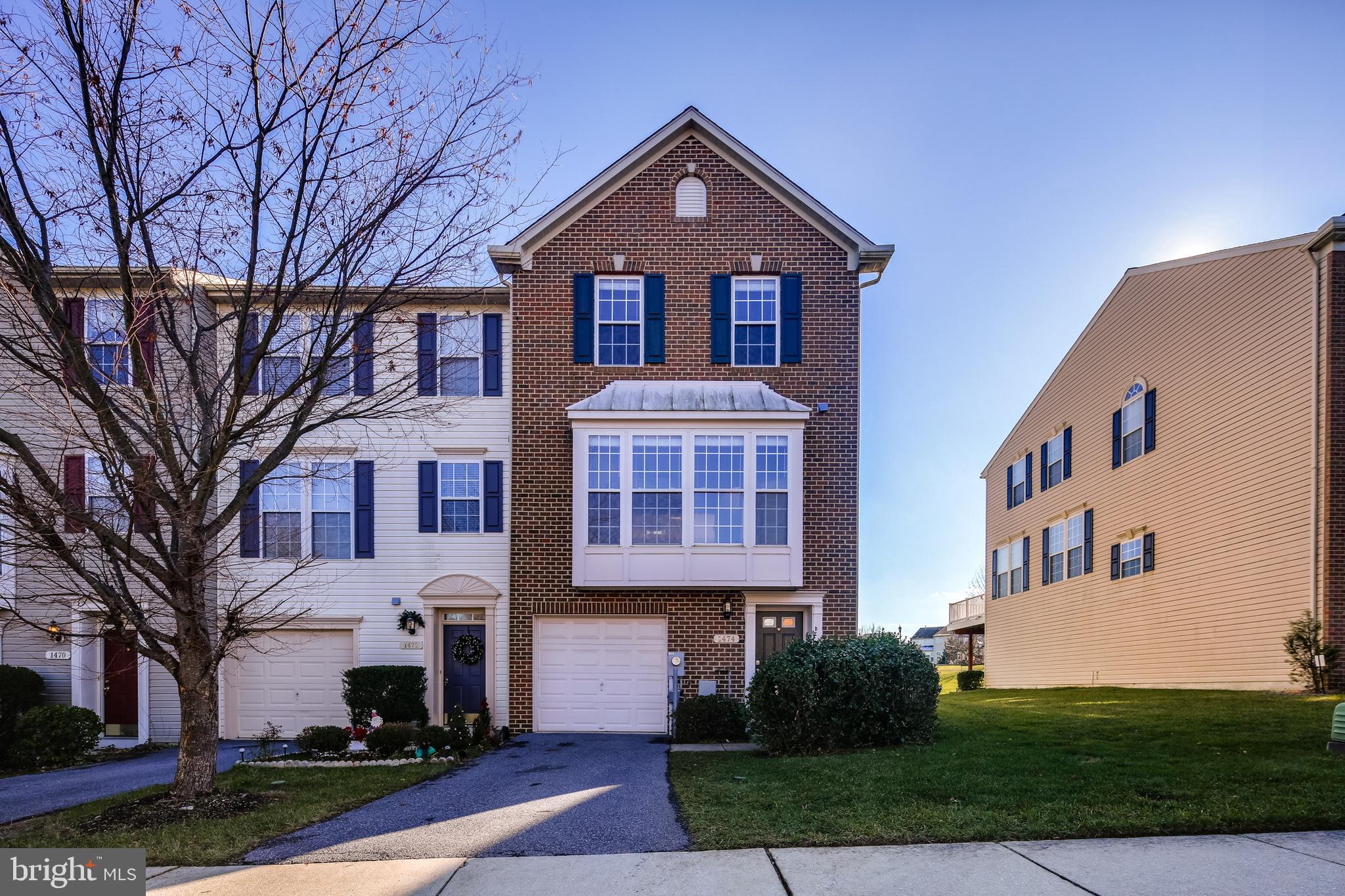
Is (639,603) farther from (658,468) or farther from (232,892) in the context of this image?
(232,892)

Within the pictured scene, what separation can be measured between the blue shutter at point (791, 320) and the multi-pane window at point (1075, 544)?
13.2m

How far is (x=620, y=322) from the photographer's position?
15289mm

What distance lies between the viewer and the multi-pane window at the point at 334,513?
15516 millimetres

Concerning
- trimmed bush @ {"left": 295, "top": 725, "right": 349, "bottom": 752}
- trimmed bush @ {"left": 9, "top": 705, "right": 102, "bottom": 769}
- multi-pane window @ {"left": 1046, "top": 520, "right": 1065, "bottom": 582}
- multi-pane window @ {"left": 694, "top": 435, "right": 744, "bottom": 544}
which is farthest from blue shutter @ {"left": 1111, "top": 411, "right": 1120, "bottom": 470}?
trimmed bush @ {"left": 9, "top": 705, "right": 102, "bottom": 769}

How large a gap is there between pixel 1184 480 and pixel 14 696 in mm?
22617

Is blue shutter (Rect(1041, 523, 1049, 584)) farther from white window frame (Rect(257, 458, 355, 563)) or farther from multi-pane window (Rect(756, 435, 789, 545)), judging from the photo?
white window frame (Rect(257, 458, 355, 563))

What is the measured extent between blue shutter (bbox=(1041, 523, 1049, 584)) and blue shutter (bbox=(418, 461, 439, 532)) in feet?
63.9

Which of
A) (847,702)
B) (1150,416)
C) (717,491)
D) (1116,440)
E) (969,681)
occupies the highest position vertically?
(1150,416)

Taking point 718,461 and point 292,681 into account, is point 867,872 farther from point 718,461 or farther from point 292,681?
point 292,681

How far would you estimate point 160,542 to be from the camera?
852 cm

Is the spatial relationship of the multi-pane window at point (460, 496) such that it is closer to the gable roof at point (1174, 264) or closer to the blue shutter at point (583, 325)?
the blue shutter at point (583, 325)

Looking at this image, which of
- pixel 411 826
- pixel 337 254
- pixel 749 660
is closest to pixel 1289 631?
pixel 749 660

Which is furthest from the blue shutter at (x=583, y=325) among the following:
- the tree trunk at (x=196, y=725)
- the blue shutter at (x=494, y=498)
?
the tree trunk at (x=196, y=725)

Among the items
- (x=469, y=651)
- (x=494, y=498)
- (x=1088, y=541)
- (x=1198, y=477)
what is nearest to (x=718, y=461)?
(x=494, y=498)
